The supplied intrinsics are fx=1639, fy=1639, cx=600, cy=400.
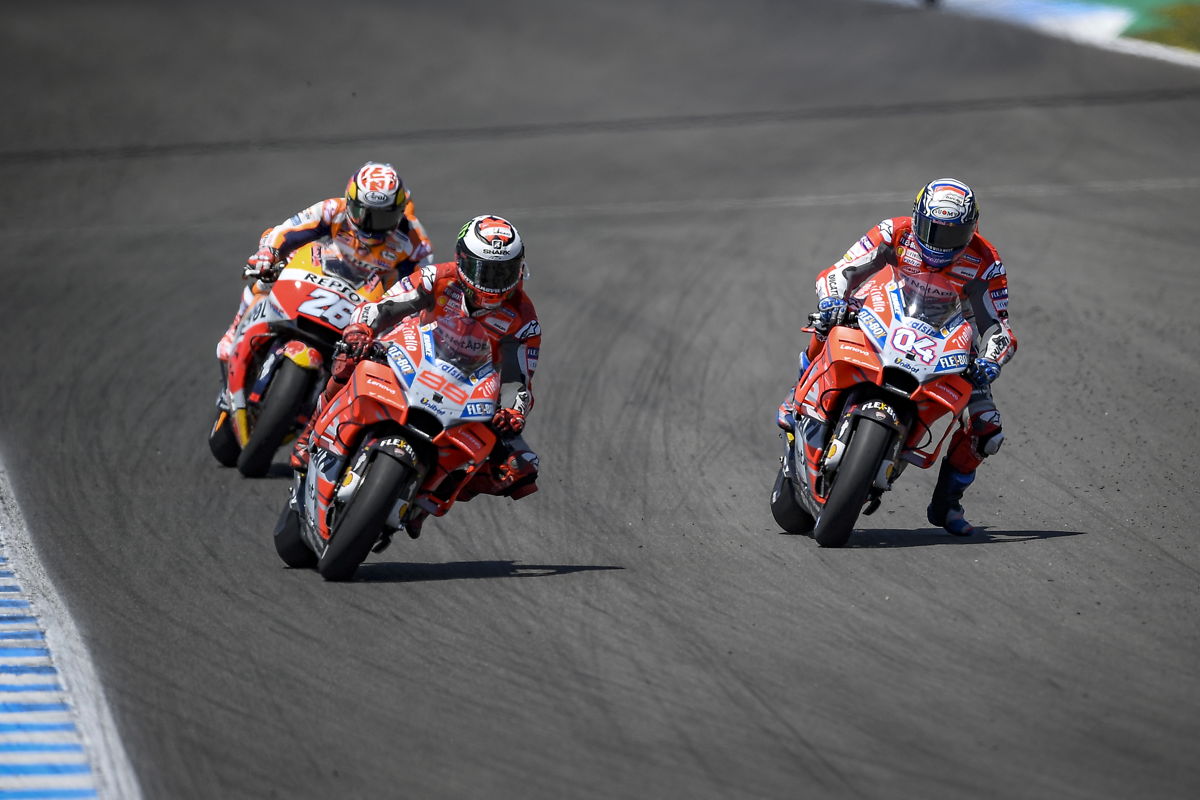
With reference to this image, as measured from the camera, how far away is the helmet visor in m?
11.2

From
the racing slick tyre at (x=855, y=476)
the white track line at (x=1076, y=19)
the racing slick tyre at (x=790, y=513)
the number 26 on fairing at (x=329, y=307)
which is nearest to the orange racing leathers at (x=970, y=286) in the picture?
the racing slick tyre at (x=855, y=476)

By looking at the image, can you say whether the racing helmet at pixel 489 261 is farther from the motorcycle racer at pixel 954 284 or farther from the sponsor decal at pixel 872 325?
the sponsor decal at pixel 872 325

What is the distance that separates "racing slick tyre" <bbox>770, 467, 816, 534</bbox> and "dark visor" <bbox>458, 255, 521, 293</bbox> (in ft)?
7.07

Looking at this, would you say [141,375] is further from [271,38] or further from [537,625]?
[271,38]

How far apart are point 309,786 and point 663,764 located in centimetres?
141

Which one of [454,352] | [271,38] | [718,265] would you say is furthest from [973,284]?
[271,38]

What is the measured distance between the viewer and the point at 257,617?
327 inches

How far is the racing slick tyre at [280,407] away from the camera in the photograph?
10.9m

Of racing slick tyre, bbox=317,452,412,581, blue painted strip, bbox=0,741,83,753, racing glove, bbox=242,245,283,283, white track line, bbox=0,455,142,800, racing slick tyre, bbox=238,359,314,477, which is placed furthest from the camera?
racing glove, bbox=242,245,283,283

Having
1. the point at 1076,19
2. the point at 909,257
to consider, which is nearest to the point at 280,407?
the point at 909,257

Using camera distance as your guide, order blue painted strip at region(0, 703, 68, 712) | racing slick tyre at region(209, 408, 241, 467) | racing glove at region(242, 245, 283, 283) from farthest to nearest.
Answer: racing slick tyre at region(209, 408, 241, 467), racing glove at region(242, 245, 283, 283), blue painted strip at region(0, 703, 68, 712)

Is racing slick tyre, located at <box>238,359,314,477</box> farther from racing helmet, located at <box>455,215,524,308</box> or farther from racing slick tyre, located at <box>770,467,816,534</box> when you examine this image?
racing slick tyre, located at <box>770,467,816,534</box>

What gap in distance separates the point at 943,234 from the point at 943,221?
3.1 inches

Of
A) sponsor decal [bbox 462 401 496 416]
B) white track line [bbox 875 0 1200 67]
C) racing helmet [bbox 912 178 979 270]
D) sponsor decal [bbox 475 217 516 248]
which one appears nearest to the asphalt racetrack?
white track line [bbox 875 0 1200 67]
